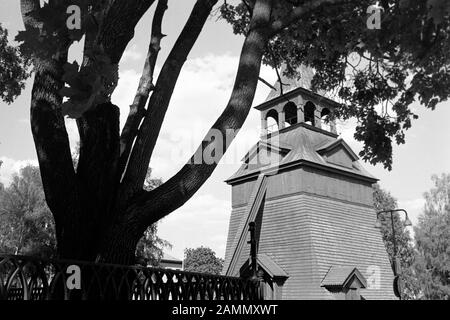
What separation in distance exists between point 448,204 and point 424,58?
145ft

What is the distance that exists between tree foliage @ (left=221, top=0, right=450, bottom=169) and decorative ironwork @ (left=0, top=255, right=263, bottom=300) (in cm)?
379

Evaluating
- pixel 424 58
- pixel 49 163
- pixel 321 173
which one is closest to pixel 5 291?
pixel 49 163

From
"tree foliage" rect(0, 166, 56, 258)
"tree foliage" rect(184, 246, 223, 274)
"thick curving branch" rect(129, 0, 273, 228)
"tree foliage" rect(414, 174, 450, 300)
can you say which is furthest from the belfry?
"tree foliage" rect(184, 246, 223, 274)

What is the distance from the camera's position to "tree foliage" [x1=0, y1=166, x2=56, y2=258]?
42.4 metres

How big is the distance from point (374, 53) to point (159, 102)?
318 centimetres

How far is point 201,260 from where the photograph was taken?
253ft

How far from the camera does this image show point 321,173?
93.1ft

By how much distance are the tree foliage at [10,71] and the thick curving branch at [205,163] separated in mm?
7996

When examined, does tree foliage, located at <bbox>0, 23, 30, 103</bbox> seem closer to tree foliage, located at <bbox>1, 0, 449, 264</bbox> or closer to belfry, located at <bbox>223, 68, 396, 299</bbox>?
tree foliage, located at <bbox>1, 0, 449, 264</bbox>

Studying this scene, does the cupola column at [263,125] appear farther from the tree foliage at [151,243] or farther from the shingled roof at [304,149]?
the tree foliage at [151,243]

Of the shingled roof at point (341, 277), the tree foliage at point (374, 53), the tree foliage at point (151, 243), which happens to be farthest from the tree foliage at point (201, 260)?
the tree foliage at point (374, 53)

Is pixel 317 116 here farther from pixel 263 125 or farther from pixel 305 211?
pixel 305 211

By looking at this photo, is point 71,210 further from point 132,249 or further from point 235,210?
point 235,210

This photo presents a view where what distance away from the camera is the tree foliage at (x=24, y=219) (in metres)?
42.4
